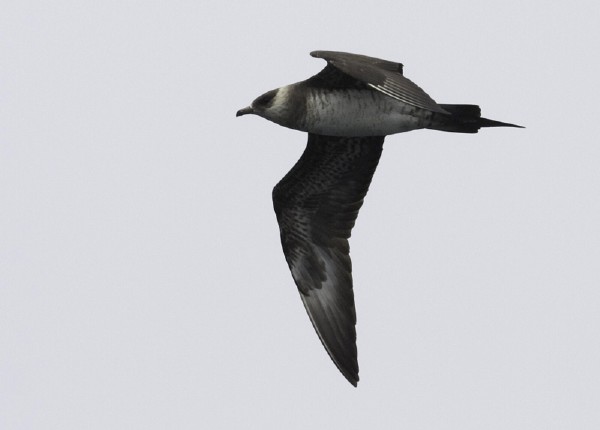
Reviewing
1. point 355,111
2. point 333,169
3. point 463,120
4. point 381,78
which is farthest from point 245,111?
point 463,120

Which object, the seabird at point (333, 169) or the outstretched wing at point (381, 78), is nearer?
the outstretched wing at point (381, 78)

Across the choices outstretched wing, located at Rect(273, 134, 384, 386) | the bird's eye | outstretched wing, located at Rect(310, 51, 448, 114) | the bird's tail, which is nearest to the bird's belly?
the bird's tail

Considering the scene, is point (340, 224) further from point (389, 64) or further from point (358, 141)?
point (389, 64)

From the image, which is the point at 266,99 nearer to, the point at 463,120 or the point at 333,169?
the point at 333,169

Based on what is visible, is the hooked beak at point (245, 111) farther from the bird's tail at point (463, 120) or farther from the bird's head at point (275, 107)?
the bird's tail at point (463, 120)

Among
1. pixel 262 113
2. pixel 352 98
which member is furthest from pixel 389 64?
pixel 262 113

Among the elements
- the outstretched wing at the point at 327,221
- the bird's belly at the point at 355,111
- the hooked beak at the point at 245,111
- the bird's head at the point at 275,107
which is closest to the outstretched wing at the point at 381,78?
the bird's belly at the point at 355,111
